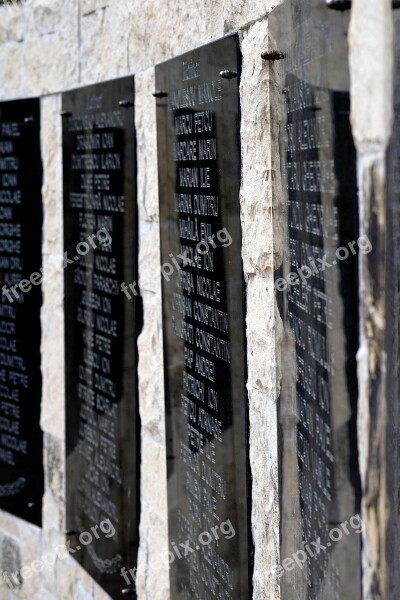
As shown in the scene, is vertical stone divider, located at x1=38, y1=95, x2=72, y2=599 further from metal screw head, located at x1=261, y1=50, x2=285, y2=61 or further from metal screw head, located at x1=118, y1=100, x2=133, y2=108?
metal screw head, located at x1=261, y1=50, x2=285, y2=61

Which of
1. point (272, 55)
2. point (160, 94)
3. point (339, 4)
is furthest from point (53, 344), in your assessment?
point (339, 4)

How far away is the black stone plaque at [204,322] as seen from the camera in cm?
236

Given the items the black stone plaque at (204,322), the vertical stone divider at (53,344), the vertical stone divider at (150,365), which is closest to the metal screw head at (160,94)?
the black stone plaque at (204,322)

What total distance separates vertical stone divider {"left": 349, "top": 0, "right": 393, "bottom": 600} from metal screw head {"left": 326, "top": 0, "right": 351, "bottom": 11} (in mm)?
36

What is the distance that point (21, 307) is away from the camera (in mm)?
4375

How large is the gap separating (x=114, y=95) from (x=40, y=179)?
967 millimetres

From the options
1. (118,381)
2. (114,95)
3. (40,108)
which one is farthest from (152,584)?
(40,108)

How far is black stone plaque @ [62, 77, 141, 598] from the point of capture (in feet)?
11.0

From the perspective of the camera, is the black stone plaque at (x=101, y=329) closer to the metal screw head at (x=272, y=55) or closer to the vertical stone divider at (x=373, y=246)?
the metal screw head at (x=272, y=55)

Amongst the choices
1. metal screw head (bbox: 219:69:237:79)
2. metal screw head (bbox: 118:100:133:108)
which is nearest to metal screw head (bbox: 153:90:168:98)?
metal screw head (bbox: 118:100:133:108)

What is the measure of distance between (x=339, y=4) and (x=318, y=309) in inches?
21.6

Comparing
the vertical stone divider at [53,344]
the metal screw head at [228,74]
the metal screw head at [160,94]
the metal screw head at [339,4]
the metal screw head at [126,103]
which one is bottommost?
the vertical stone divider at [53,344]

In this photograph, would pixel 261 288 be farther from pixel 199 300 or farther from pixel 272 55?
pixel 272 55

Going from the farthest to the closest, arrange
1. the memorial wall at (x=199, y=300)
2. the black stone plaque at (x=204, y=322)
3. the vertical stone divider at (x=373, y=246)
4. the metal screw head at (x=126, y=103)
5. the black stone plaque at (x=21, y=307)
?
the black stone plaque at (x=21, y=307)
the metal screw head at (x=126, y=103)
the black stone plaque at (x=204, y=322)
the memorial wall at (x=199, y=300)
the vertical stone divider at (x=373, y=246)
